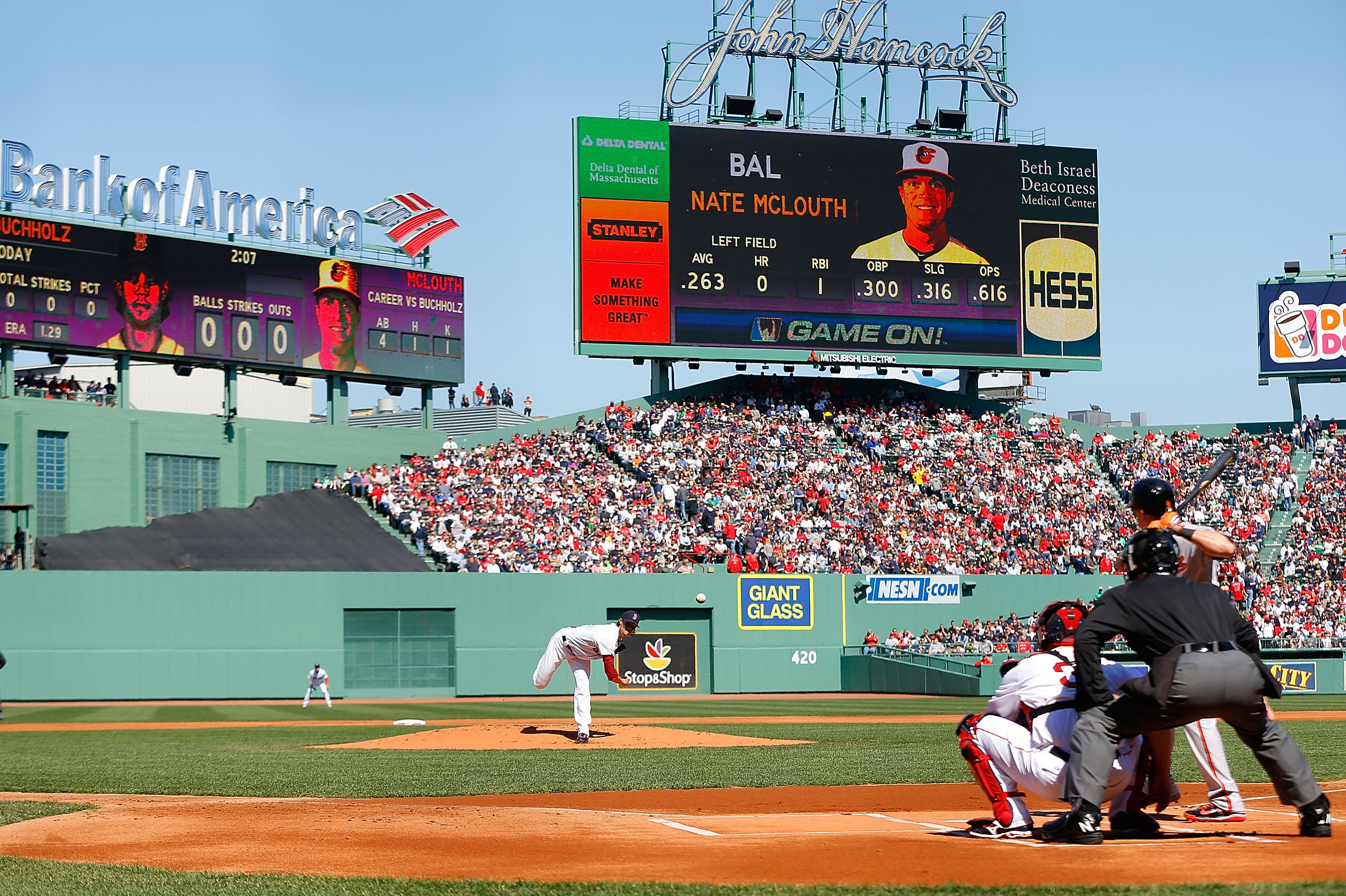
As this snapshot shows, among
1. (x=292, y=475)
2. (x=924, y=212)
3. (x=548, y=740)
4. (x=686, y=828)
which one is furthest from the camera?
(x=924, y=212)

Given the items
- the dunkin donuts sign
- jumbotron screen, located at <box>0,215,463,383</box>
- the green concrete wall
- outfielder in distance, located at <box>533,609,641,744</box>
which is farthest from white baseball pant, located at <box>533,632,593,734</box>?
the dunkin donuts sign

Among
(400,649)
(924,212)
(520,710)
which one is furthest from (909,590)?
(400,649)

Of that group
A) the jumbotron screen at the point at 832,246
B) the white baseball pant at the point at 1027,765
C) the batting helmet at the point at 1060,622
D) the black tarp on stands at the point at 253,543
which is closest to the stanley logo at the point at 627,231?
the jumbotron screen at the point at 832,246

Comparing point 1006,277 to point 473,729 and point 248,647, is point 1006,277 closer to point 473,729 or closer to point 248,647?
point 248,647

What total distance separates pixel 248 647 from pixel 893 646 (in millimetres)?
17303

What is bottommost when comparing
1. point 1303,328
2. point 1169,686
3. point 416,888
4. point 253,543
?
point 416,888

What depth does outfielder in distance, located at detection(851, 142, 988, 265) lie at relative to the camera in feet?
151

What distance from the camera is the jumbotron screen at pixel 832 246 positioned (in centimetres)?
4394

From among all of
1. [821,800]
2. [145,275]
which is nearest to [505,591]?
[145,275]

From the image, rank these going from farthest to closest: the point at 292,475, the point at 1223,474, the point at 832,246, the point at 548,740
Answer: the point at 1223,474 < the point at 832,246 < the point at 292,475 < the point at 548,740

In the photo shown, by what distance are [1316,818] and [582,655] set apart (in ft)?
39.9

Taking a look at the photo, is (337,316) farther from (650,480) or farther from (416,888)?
(416,888)

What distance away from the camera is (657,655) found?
131ft

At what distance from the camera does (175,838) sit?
10.1 metres
